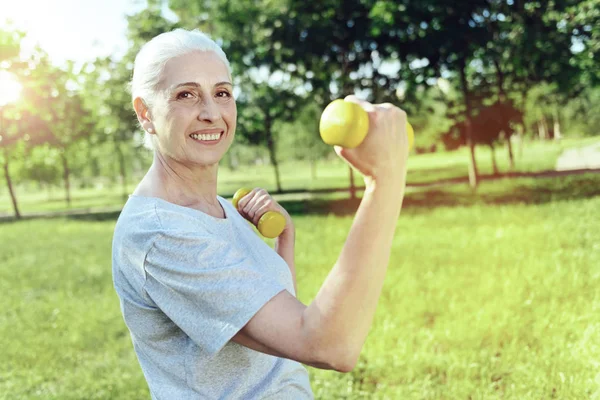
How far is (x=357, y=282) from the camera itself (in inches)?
38.0

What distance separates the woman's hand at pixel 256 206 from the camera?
1.76 meters

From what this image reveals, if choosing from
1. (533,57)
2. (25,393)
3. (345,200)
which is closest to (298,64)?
(345,200)

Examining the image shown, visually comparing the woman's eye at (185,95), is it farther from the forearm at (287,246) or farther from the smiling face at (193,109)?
the forearm at (287,246)

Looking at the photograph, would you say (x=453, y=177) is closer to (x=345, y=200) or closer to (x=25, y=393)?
(x=345, y=200)

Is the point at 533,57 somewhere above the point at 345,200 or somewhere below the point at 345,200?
above

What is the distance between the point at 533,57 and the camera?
12.8 metres

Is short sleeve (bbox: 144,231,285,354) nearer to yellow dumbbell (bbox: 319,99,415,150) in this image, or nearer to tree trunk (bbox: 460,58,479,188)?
yellow dumbbell (bbox: 319,99,415,150)

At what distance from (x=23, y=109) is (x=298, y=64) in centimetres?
1307

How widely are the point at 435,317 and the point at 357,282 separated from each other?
4149 mm

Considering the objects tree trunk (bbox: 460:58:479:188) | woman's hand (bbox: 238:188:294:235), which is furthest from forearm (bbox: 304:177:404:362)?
tree trunk (bbox: 460:58:479:188)

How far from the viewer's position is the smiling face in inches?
50.9

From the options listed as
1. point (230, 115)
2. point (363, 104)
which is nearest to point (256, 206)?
point (230, 115)

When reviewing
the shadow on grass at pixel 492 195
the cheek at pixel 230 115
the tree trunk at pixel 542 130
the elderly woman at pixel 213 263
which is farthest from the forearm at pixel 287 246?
the tree trunk at pixel 542 130

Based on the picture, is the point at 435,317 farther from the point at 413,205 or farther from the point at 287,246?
the point at 413,205
